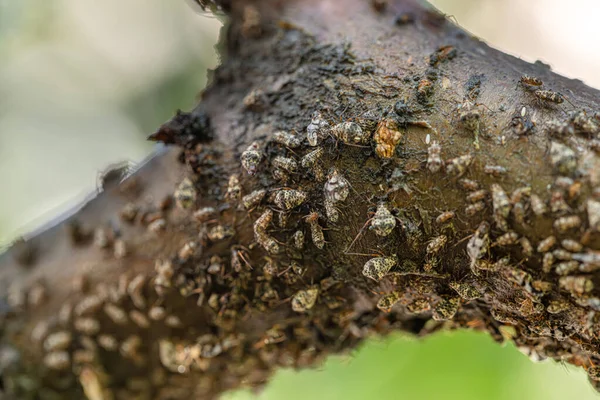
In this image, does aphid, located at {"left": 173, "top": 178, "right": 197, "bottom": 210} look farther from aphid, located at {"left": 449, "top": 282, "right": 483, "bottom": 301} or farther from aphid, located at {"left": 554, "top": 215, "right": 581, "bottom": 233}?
aphid, located at {"left": 554, "top": 215, "right": 581, "bottom": 233}

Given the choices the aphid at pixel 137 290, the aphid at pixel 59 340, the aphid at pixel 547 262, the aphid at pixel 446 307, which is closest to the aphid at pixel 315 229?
the aphid at pixel 446 307

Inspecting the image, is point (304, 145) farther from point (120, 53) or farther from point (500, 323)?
Answer: point (120, 53)

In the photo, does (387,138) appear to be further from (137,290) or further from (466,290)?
(137,290)

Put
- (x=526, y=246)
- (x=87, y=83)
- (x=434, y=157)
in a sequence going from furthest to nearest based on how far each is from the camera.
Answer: (x=87, y=83) → (x=434, y=157) → (x=526, y=246)

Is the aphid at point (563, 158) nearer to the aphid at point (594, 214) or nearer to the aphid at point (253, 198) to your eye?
the aphid at point (594, 214)

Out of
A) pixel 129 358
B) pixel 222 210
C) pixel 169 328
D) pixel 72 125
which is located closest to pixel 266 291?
pixel 222 210

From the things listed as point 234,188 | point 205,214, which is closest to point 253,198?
point 234,188
